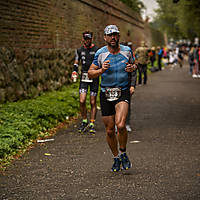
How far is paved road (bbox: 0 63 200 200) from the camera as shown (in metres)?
5.46

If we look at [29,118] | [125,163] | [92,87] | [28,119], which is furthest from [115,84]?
[29,118]

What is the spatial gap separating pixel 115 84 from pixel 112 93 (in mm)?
130

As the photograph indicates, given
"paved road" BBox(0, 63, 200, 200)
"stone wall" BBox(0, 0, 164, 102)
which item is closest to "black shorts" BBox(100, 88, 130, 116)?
"paved road" BBox(0, 63, 200, 200)

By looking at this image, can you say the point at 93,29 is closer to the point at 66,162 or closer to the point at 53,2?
the point at 53,2

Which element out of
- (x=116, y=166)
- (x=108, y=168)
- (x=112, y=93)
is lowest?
(x=108, y=168)

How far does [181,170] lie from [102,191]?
145 centimetres

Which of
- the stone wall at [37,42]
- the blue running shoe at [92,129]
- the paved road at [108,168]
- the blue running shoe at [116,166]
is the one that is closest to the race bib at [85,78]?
the blue running shoe at [92,129]

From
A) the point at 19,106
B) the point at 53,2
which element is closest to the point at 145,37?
the point at 53,2

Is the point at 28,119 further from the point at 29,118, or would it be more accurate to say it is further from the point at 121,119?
the point at 121,119

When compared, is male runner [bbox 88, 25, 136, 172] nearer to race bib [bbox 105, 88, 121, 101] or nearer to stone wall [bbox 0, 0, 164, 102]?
race bib [bbox 105, 88, 121, 101]

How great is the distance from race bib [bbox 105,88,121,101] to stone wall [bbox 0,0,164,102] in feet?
19.9

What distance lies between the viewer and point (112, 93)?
641 centimetres

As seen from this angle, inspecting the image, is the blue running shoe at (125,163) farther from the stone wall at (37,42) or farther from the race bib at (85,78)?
the stone wall at (37,42)

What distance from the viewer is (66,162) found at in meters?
7.20
